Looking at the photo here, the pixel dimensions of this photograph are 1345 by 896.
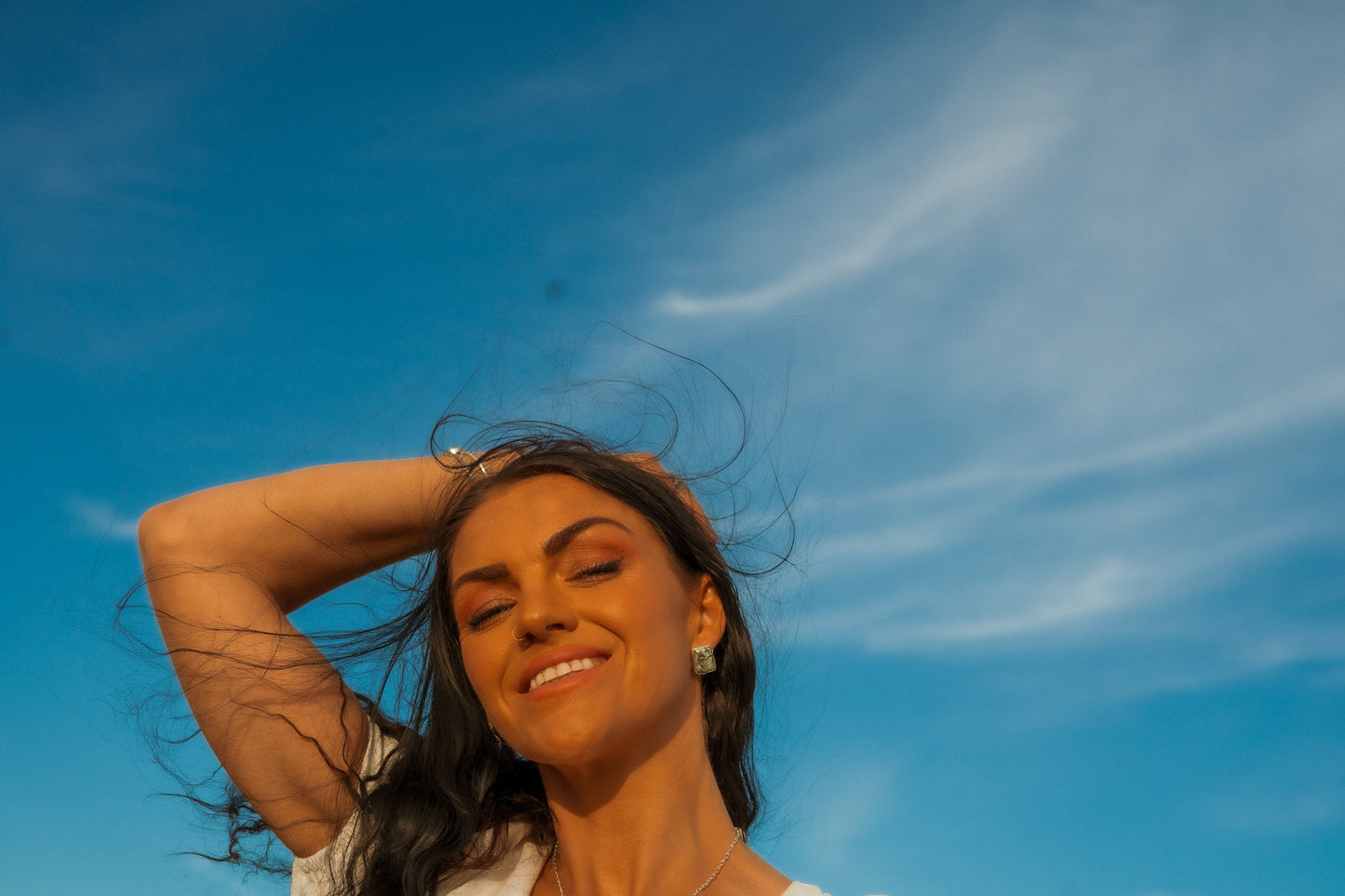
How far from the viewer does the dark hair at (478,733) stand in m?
3.90

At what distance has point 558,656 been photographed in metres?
3.48

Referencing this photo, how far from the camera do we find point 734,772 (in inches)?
166

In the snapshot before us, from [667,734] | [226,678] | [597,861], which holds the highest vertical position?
[226,678]

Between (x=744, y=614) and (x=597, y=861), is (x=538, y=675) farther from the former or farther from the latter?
(x=744, y=614)

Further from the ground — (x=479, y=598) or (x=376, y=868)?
(x=479, y=598)

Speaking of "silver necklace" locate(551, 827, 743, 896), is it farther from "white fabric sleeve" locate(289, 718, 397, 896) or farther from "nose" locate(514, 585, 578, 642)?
"nose" locate(514, 585, 578, 642)

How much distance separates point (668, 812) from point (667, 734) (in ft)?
0.79

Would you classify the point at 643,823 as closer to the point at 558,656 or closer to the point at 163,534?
the point at 558,656

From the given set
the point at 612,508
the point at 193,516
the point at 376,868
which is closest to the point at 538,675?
the point at 612,508

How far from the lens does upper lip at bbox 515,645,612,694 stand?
348cm

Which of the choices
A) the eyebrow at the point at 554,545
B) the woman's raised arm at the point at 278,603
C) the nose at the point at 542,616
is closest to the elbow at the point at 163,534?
the woman's raised arm at the point at 278,603

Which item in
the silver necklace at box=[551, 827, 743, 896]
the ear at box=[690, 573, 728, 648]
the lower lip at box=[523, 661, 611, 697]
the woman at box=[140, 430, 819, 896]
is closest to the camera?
the lower lip at box=[523, 661, 611, 697]

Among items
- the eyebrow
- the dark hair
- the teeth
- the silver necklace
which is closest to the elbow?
the dark hair

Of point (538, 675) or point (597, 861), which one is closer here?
point (538, 675)
